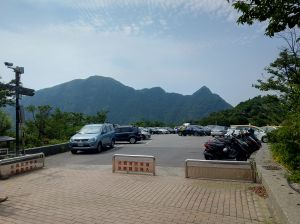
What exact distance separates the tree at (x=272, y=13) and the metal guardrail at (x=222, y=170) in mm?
4909

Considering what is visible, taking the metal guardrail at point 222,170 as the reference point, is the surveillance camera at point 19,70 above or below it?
above

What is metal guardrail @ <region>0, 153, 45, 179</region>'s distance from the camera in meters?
11.8

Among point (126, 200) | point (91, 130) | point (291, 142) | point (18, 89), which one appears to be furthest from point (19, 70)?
point (291, 142)

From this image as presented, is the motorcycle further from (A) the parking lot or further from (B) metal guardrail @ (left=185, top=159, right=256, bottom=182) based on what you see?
(B) metal guardrail @ (left=185, top=159, right=256, bottom=182)

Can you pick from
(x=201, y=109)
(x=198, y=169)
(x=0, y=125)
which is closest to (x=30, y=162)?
(x=198, y=169)

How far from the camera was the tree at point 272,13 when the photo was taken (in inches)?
271

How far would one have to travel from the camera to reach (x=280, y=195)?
737 centimetres

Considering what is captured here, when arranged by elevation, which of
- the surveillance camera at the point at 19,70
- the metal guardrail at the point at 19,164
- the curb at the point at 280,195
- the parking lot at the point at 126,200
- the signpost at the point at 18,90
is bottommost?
the parking lot at the point at 126,200

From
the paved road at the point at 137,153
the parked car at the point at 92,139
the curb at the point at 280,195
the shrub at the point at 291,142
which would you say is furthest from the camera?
the parked car at the point at 92,139

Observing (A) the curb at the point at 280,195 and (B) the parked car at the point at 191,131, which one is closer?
(A) the curb at the point at 280,195

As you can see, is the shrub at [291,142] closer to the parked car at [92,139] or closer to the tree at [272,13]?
the tree at [272,13]

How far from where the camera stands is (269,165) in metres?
11.7

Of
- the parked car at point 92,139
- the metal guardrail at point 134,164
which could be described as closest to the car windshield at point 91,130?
the parked car at point 92,139

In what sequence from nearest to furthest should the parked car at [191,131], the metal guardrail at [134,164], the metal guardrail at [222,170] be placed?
the metal guardrail at [222,170] → the metal guardrail at [134,164] → the parked car at [191,131]
